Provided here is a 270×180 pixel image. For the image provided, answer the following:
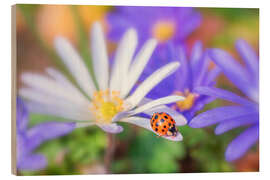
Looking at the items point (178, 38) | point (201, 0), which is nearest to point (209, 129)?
point (178, 38)

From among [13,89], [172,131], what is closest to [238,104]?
[172,131]

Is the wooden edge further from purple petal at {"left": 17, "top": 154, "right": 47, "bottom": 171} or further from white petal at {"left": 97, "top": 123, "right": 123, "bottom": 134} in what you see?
white petal at {"left": 97, "top": 123, "right": 123, "bottom": 134}

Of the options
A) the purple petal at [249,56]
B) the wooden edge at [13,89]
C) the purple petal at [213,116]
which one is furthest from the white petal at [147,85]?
the wooden edge at [13,89]

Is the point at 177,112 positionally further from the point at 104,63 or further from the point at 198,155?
the point at 104,63

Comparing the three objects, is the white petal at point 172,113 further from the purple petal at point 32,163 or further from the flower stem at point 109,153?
the purple petal at point 32,163

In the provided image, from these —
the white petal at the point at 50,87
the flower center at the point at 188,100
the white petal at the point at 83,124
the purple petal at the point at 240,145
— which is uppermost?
the white petal at the point at 50,87

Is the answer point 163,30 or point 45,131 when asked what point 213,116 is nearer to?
point 163,30

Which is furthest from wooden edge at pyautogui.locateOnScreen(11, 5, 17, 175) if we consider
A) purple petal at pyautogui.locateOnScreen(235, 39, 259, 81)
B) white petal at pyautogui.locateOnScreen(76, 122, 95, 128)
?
purple petal at pyautogui.locateOnScreen(235, 39, 259, 81)
